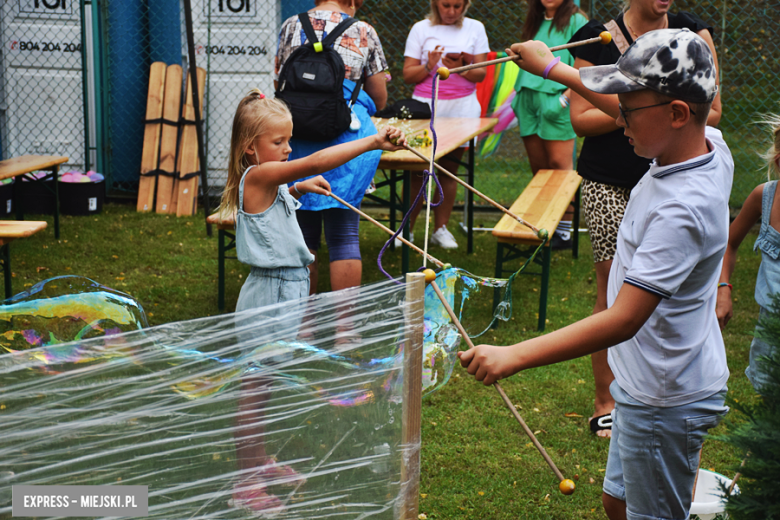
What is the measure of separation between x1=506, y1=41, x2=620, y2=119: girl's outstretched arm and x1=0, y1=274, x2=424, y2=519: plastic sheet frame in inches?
31.5

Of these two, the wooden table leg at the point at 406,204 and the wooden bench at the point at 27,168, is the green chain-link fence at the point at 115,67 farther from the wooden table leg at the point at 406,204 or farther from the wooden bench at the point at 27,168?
the wooden table leg at the point at 406,204

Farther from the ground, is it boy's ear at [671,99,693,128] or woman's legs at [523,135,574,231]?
boy's ear at [671,99,693,128]

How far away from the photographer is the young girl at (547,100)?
17.7 ft

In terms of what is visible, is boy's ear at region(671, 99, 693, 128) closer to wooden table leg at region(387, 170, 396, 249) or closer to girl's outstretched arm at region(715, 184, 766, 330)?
girl's outstretched arm at region(715, 184, 766, 330)

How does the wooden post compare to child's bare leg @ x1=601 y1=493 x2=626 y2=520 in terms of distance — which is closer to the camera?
the wooden post

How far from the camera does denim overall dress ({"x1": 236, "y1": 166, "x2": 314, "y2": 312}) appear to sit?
2.70m

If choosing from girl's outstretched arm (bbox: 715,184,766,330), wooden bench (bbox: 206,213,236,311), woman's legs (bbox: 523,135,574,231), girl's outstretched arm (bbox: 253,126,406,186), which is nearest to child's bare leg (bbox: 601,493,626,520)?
girl's outstretched arm (bbox: 715,184,766,330)

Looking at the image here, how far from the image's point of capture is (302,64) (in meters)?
3.47

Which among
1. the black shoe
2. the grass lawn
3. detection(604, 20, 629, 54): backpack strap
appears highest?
detection(604, 20, 629, 54): backpack strap

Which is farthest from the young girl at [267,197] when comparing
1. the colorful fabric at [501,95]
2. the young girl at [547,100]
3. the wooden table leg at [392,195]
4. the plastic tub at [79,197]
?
the plastic tub at [79,197]

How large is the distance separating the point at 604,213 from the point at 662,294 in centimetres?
143

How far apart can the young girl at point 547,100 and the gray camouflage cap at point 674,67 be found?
3813 mm

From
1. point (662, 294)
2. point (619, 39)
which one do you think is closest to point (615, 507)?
point (662, 294)

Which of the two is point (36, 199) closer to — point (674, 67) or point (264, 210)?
point (264, 210)
